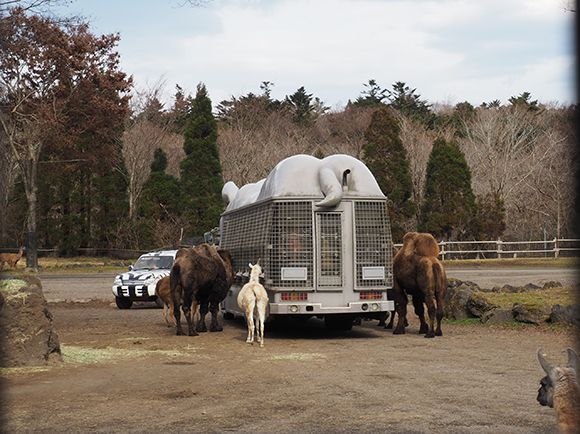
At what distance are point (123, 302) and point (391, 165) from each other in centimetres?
2908

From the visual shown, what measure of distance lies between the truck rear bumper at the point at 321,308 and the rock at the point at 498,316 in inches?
143

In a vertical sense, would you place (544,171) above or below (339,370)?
above

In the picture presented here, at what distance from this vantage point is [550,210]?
183 feet

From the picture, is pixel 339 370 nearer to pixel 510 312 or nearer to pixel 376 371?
pixel 376 371

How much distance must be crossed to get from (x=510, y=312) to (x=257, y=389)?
9971mm

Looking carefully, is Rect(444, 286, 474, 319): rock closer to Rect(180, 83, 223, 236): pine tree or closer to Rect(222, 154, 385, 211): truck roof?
Rect(222, 154, 385, 211): truck roof

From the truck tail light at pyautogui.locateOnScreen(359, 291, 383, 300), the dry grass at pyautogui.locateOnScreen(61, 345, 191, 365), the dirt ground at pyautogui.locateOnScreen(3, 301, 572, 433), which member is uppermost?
the truck tail light at pyautogui.locateOnScreen(359, 291, 383, 300)

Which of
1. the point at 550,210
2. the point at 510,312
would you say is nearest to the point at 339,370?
the point at 510,312

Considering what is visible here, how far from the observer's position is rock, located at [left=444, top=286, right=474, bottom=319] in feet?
65.3

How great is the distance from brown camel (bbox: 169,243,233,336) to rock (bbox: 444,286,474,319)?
5744mm

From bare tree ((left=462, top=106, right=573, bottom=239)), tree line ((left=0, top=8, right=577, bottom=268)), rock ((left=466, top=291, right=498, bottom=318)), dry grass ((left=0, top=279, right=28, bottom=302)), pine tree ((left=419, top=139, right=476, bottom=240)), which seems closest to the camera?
dry grass ((left=0, top=279, right=28, bottom=302))

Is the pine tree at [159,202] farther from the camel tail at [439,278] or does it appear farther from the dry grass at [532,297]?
the camel tail at [439,278]

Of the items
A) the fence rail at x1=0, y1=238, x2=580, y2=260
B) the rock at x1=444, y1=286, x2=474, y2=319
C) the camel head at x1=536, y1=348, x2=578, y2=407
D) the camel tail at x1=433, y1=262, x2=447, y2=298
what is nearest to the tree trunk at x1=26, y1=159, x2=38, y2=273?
the fence rail at x1=0, y1=238, x2=580, y2=260

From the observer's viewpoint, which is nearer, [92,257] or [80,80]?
[80,80]
